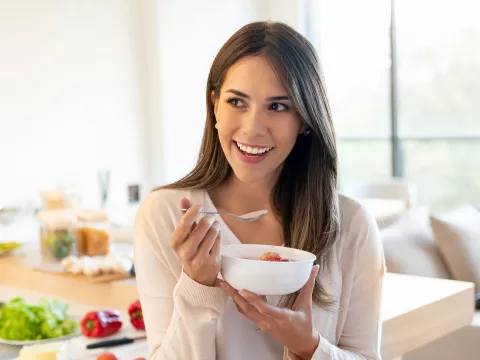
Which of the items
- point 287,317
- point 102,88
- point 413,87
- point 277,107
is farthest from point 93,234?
point 413,87

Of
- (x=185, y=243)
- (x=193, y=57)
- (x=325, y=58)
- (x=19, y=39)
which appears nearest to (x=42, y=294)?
(x=185, y=243)

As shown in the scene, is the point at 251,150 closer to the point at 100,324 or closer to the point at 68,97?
the point at 100,324

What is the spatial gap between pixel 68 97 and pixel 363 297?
3.95 meters

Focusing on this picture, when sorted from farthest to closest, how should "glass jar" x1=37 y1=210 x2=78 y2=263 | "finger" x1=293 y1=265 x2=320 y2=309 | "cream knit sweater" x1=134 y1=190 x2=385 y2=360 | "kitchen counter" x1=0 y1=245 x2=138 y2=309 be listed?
"glass jar" x1=37 y1=210 x2=78 y2=263, "kitchen counter" x1=0 y1=245 x2=138 y2=309, "cream knit sweater" x1=134 y1=190 x2=385 y2=360, "finger" x1=293 y1=265 x2=320 y2=309

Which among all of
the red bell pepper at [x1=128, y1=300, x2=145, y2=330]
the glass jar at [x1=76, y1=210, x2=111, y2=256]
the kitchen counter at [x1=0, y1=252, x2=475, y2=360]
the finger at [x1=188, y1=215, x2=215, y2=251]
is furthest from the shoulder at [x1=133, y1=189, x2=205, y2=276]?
the glass jar at [x1=76, y1=210, x2=111, y2=256]

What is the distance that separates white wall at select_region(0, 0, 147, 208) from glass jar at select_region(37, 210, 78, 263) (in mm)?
2364

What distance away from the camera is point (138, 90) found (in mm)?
5625

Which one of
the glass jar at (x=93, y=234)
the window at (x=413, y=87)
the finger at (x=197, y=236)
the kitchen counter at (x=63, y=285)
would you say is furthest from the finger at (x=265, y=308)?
the window at (x=413, y=87)

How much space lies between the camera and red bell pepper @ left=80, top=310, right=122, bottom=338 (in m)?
1.77

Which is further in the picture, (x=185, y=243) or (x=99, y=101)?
(x=99, y=101)

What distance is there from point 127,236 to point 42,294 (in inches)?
21.3

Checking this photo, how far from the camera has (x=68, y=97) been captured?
5.06 m

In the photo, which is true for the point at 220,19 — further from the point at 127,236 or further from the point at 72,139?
the point at 127,236

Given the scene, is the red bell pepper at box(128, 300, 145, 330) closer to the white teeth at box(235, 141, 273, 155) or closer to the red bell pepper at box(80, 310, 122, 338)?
the red bell pepper at box(80, 310, 122, 338)
